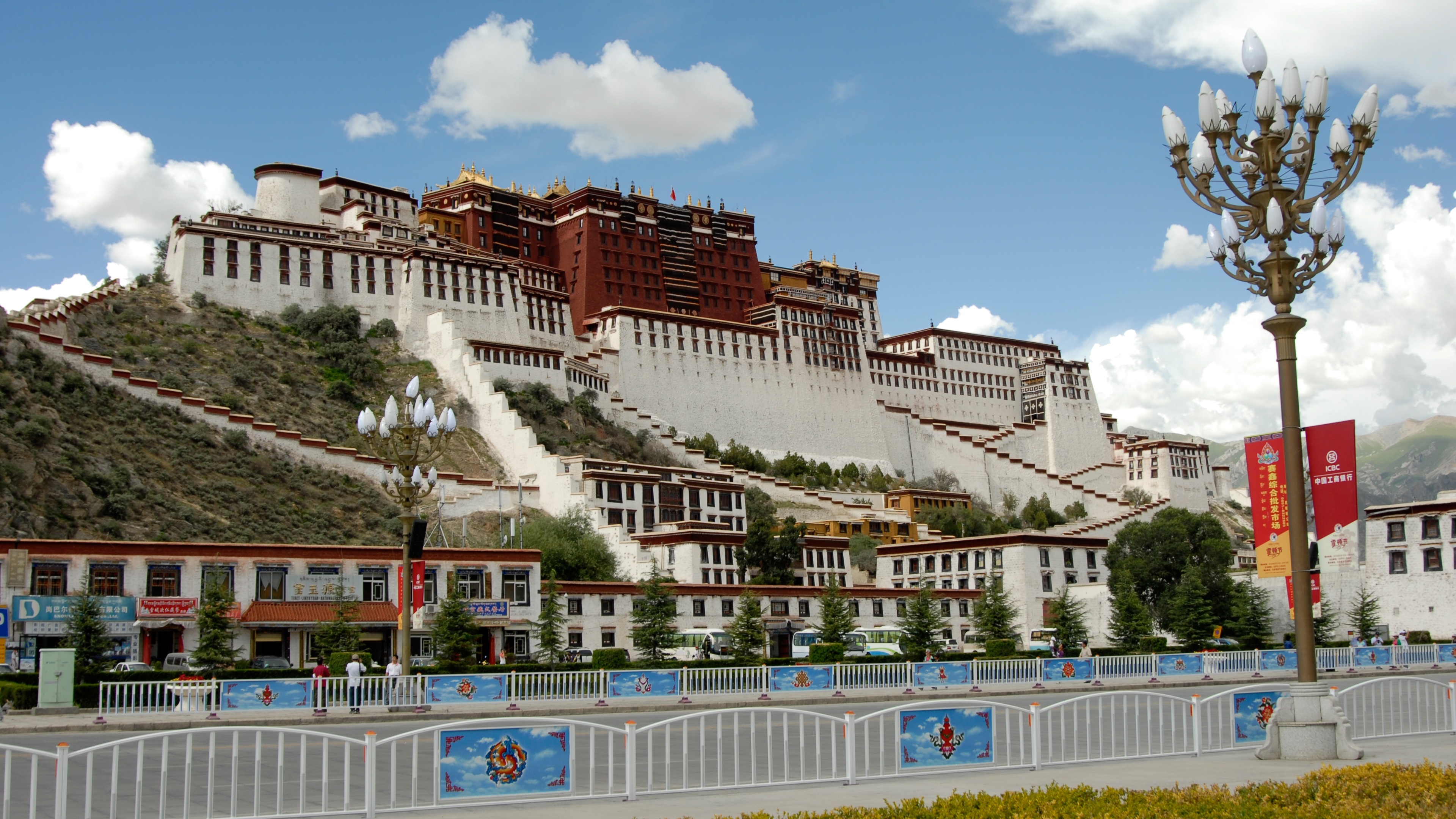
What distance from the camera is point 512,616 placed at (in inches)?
1847

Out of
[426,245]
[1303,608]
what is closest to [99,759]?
[1303,608]

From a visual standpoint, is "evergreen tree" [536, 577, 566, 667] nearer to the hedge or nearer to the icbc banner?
the icbc banner

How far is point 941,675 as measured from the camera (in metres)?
33.9

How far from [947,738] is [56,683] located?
66.0 feet

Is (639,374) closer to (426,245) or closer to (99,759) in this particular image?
(426,245)

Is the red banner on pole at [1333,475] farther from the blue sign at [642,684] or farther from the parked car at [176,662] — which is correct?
the parked car at [176,662]

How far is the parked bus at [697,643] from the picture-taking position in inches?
1825

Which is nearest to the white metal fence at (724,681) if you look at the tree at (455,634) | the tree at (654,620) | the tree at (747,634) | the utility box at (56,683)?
the utility box at (56,683)

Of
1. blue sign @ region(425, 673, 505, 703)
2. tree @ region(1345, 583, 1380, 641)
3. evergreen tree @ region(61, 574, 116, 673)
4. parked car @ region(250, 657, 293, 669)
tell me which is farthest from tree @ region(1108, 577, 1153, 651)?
evergreen tree @ region(61, 574, 116, 673)

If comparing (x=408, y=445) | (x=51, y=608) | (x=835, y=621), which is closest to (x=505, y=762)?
(x=408, y=445)

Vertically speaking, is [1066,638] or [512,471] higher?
[512,471]

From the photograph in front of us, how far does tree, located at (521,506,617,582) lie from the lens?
5641 centimetres

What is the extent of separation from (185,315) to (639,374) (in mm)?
27991

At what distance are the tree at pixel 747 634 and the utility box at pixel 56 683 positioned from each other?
1820 centimetres
